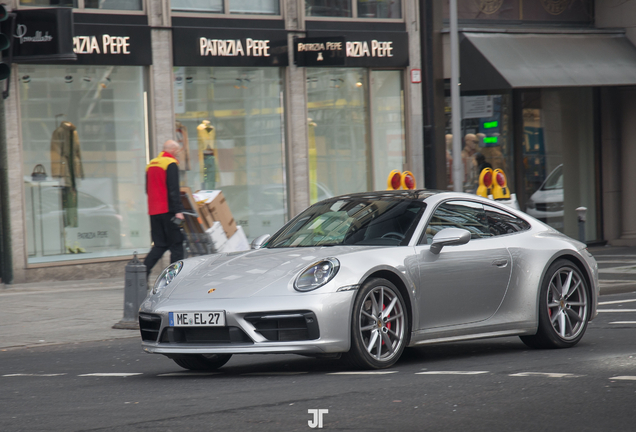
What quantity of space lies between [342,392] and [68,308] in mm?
6955

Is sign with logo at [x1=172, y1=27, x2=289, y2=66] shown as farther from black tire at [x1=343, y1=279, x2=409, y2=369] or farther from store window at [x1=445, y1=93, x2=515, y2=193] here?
black tire at [x1=343, y1=279, x2=409, y2=369]

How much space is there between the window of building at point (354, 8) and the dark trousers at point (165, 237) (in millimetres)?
6965

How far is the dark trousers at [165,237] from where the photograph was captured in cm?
1248

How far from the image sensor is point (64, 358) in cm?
862

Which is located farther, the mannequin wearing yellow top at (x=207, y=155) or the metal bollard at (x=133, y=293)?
the mannequin wearing yellow top at (x=207, y=155)

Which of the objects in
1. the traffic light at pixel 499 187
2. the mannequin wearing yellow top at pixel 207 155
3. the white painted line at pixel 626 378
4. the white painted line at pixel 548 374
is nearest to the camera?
the white painted line at pixel 626 378

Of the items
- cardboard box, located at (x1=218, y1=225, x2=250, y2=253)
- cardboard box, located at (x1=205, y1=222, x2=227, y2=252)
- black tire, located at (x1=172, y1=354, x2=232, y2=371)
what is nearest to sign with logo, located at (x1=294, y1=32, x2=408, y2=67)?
cardboard box, located at (x1=218, y1=225, x2=250, y2=253)

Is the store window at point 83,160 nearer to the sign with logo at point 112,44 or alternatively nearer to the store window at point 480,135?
the sign with logo at point 112,44

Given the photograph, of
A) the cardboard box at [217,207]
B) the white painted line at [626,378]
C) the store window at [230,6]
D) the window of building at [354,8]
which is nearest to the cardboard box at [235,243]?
the cardboard box at [217,207]

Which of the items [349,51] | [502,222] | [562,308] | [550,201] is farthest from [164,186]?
[550,201]

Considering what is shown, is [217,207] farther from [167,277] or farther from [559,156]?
[559,156]

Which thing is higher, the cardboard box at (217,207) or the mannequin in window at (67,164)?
the mannequin in window at (67,164)

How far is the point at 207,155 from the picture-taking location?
17406 millimetres

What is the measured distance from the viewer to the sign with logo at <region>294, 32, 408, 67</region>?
17.8 meters
